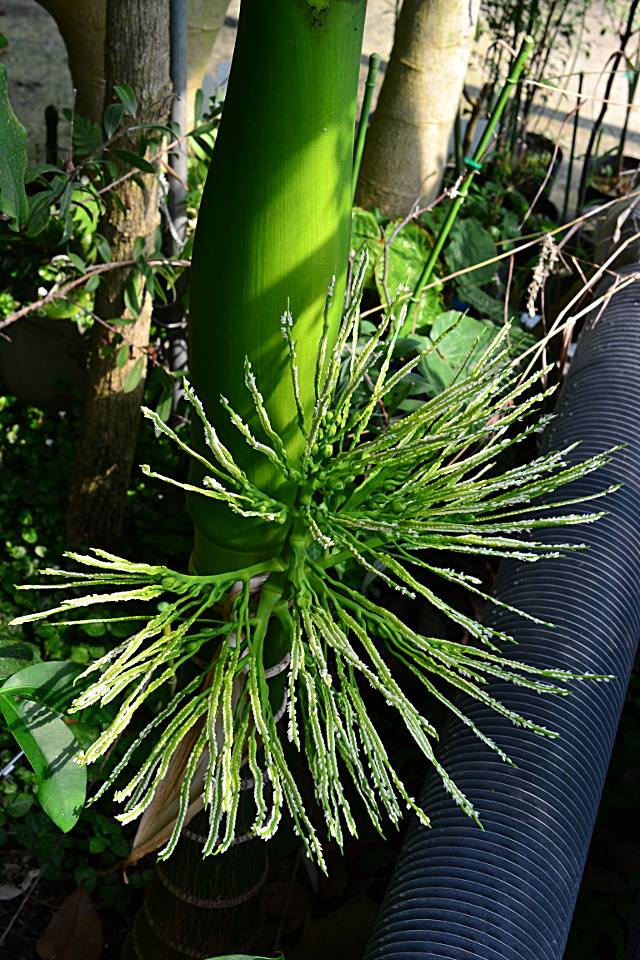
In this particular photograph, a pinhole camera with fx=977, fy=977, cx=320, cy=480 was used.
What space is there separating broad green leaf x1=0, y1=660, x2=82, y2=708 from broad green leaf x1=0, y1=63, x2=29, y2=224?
338mm

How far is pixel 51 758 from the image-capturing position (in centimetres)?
71

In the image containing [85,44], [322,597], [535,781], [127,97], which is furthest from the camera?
[85,44]

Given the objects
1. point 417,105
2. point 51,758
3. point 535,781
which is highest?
point 417,105

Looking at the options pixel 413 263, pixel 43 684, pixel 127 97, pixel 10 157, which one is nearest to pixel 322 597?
pixel 43 684

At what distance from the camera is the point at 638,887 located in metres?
1.34

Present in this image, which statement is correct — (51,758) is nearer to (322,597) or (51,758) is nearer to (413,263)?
(322,597)

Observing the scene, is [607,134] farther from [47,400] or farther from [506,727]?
[506,727]

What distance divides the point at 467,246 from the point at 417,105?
0.36 m

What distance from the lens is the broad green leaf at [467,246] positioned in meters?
1.98

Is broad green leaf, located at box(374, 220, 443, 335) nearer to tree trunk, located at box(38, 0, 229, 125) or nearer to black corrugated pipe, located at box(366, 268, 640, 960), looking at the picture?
tree trunk, located at box(38, 0, 229, 125)

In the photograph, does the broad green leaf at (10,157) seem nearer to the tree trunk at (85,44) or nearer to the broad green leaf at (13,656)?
the broad green leaf at (13,656)

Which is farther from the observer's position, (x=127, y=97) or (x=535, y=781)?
(x=127, y=97)

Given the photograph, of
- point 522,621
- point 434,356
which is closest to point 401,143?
point 434,356

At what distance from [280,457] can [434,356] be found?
89cm
